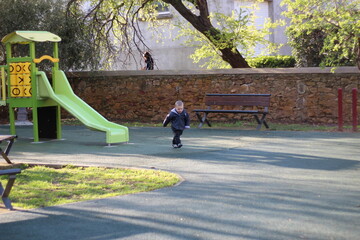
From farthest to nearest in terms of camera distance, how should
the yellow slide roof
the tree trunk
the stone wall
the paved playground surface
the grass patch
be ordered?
the tree trunk
the stone wall
the yellow slide roof
the grass patch
the paved playground surface

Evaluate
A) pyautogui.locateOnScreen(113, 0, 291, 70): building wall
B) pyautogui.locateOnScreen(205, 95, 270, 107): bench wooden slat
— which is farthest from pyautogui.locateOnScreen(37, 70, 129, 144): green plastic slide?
pyautogui.locateOnScreen(113, 0, 291, 70): building wall

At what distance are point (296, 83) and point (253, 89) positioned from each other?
4.23ft

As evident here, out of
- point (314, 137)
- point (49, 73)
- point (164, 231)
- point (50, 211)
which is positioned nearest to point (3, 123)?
point (49, 73)

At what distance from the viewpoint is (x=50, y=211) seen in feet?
19.9

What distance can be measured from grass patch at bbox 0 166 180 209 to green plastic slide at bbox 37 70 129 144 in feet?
10.4

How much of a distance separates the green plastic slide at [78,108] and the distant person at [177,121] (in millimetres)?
1371

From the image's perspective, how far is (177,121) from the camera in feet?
37.0

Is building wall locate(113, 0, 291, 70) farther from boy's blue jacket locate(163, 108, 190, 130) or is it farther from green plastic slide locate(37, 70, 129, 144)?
boy's blue jacket locate(163, 108, 190, 130)

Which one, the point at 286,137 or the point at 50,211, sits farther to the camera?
the point at 286,137

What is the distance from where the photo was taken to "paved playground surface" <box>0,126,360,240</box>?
5.19 metres

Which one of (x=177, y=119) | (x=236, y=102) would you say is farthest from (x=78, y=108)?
(x=236, y=102)

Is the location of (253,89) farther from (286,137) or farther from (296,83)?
(286,137)

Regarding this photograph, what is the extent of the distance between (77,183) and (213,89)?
9996 mm

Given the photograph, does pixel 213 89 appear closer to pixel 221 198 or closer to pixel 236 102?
pixel 236 102
